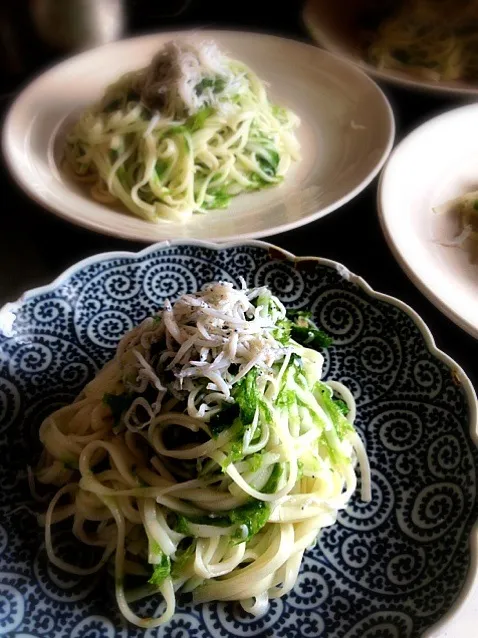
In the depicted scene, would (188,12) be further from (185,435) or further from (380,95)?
(185,435)

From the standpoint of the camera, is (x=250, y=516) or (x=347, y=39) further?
(x=347, y=39)

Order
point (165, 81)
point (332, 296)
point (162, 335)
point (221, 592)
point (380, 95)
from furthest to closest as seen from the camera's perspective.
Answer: point (380, 95) < point (165, 81) < point (332, 296) < point (162, 335) < point (221, 592)

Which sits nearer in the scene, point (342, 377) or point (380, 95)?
point (342, 377)

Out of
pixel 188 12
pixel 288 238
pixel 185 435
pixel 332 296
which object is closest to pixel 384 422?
pixel 332 296

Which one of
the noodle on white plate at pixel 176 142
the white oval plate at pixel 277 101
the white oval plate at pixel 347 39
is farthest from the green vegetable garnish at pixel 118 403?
the white oval plate at pixel 347 39

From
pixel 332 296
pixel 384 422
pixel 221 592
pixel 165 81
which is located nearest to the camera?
pixel 221 592

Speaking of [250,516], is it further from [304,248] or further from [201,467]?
[304,248]

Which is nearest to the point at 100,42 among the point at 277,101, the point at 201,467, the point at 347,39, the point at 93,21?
the point at 93,21

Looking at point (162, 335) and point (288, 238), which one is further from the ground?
point (162, 335)
